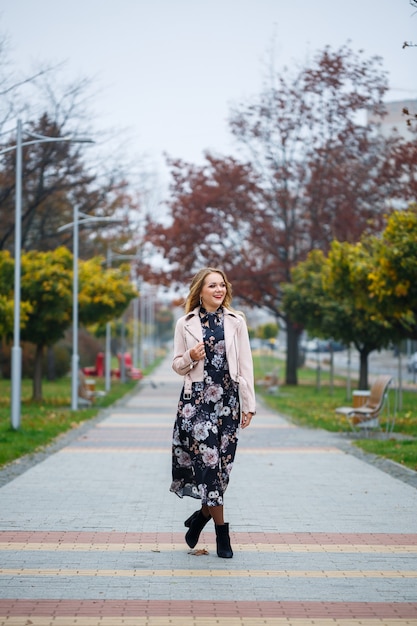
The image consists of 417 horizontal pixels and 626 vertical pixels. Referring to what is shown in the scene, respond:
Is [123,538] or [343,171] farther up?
[343,171]

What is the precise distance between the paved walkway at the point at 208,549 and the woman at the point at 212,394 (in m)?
0.52

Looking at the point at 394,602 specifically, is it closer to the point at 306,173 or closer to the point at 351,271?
the point at 351,271

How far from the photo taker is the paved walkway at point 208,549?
22.3ft

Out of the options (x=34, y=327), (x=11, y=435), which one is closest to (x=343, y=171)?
(x=34, y=327)

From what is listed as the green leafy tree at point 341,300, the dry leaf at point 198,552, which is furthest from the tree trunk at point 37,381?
the dry leaf at point 198,552

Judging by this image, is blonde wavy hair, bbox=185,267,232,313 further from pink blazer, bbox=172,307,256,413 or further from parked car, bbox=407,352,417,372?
parked car, bbox=407,352,417,372

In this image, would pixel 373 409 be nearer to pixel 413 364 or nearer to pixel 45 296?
pixel 45 296

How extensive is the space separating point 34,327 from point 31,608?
2375cm

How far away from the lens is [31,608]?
6.79 metres

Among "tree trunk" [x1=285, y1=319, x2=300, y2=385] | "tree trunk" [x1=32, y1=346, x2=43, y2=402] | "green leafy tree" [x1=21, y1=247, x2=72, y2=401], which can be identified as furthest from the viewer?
"tree trunk" [x1=285, y1=319, x2=300, y2=385]

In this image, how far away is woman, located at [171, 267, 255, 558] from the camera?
834 cm

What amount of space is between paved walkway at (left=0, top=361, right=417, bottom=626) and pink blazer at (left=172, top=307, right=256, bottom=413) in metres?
1.19

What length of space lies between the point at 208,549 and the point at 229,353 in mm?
1529

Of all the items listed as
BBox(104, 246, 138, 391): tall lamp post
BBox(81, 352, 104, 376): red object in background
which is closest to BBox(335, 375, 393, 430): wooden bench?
BBox(104, 246, 138, 391): tall lamp post
